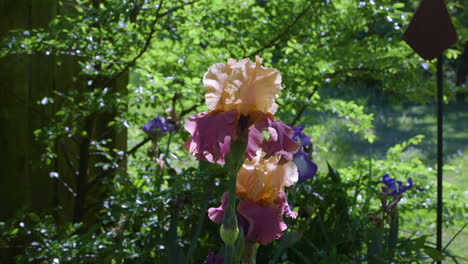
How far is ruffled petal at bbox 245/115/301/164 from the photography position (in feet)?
3.74

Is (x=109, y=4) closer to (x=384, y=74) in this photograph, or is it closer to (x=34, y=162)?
(x=34, y=162)

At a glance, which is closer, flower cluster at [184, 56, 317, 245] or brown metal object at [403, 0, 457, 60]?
flower cluster at [184, 56, 317, 245]

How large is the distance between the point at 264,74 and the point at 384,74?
201 centimetres

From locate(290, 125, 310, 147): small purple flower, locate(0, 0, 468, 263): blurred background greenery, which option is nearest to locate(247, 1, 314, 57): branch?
locate(0, 0, 468, 263): blurred background greenery

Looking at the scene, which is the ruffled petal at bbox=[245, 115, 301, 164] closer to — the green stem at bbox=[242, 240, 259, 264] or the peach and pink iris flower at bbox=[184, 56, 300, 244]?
the peach and pink iris flower at bbox=[184, 56, 300, 244]

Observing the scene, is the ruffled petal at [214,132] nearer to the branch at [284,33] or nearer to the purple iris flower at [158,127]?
the purple iris flower at [158,127]

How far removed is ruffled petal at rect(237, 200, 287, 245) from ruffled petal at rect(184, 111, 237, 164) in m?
0.17

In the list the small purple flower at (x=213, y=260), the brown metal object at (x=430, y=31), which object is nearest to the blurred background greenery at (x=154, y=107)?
the brown metal object at (x=430, y=31)

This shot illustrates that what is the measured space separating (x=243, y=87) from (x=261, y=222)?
0.93 feet

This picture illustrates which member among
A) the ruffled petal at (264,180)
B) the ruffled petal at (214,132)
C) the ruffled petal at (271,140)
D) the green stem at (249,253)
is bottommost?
the green stem at (249,253)

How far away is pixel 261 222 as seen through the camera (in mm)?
1253

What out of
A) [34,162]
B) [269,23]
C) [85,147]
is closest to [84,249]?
[34,162]

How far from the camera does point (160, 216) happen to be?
2258 mm

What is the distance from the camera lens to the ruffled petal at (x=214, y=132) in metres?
1.11
